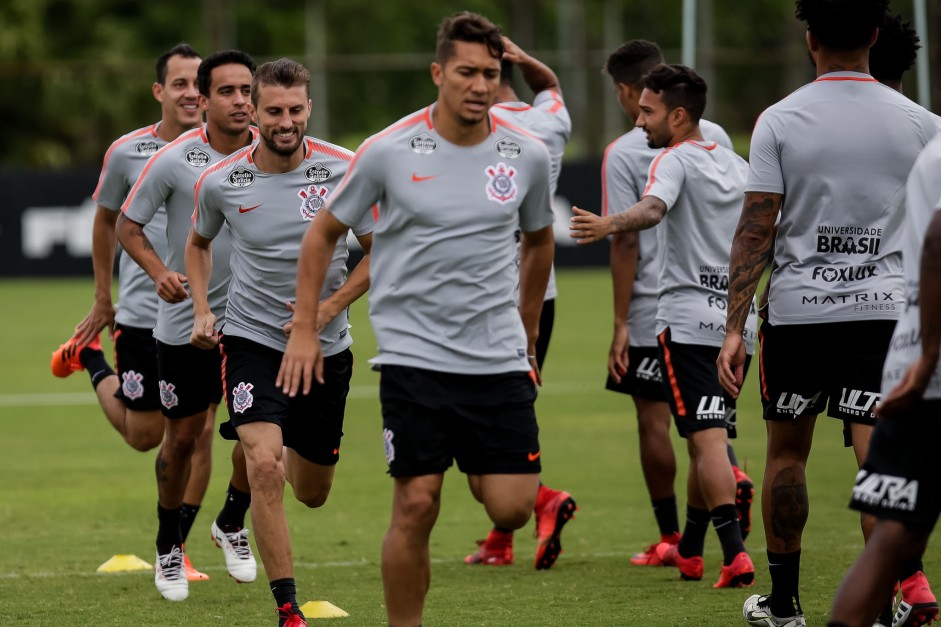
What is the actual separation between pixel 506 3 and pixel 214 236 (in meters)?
45.8

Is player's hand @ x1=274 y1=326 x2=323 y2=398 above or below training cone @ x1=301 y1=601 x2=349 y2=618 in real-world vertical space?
above

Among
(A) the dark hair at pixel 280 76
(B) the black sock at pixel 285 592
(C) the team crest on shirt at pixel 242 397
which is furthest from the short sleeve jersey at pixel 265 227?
(B) the black sock at pixel 285 592

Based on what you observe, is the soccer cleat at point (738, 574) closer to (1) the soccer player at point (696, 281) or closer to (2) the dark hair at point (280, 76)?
(1) the soccer player at point (696, 281)

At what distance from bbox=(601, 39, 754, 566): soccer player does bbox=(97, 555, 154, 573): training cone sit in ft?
8.66

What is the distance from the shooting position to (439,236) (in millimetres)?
5703

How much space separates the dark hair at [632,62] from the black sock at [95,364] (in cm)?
373

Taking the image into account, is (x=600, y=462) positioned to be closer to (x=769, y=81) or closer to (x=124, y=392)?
(x=124, y=392)

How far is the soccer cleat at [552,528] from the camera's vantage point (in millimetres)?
8383

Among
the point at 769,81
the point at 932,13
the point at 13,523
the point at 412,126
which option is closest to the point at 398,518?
the point at 412,126

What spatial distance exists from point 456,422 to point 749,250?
4.80 ft

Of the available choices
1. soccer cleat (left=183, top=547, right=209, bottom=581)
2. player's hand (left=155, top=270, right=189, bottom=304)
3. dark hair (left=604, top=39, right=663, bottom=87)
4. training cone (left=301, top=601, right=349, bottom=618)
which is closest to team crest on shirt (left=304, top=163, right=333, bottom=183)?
player's hand (left=155, top=270, right=189, bottom=304)

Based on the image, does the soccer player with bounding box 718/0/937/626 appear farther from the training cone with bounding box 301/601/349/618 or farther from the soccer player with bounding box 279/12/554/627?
the training cone with bounding box 301/601/349/618

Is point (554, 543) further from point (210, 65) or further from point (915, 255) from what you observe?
point (915, 255)

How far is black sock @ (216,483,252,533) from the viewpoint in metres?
8.34
